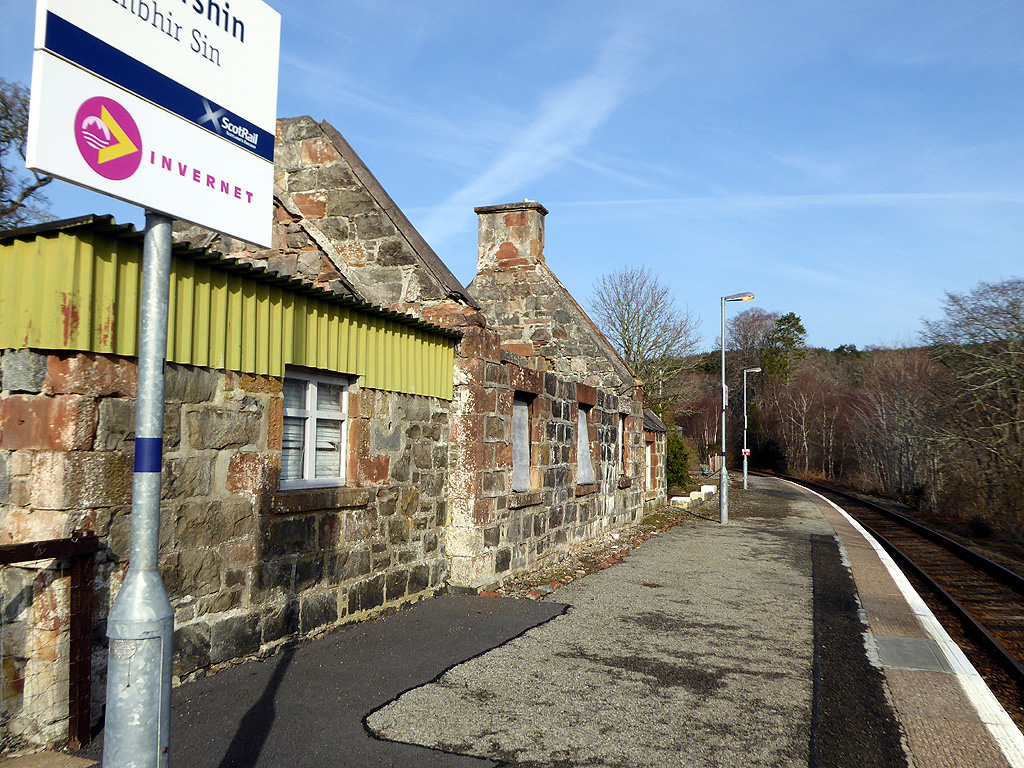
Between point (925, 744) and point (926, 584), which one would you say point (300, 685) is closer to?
point (925, 744)

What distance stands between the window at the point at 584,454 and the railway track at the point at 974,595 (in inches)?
229

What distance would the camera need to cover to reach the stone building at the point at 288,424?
4172 mm

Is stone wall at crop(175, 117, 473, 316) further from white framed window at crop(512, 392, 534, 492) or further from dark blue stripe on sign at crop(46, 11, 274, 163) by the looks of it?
dark blue stripe on sign at crop(46, 11, 274, 163)

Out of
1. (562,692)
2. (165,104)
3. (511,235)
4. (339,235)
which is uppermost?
(511,235)

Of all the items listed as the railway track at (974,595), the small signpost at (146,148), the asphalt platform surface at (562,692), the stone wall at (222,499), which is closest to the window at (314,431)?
the stone wall at (222,499)

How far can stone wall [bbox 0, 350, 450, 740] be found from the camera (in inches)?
165

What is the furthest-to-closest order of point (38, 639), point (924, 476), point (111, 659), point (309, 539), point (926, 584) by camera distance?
point (924, 476), point (926, 584), point (309, 539), point (38, 639), point (111, 659)

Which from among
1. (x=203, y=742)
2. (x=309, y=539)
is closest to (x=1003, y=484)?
(x=309, y=539)

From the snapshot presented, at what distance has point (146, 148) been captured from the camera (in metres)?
2.46

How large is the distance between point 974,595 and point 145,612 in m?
13.5

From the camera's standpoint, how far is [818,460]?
62.3 meters

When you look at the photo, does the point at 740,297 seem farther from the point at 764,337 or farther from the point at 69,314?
the point at 764,337

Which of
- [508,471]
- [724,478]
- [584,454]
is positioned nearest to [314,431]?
[508,471]

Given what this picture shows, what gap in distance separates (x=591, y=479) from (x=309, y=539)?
8.04 metres
